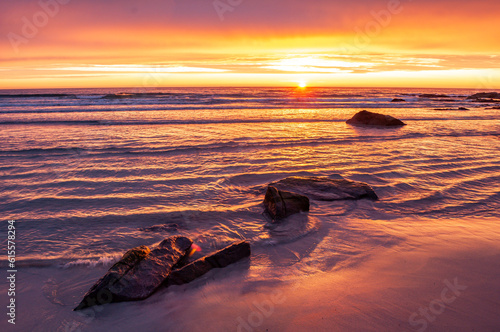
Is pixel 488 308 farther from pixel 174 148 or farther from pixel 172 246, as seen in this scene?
pixel 174 148

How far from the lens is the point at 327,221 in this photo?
5.95 m

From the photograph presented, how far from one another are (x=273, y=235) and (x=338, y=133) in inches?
508

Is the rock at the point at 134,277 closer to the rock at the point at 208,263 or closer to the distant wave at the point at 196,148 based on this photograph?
the rock at the point at 208,263

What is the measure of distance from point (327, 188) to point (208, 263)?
394 centimetres

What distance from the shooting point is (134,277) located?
12.4ft

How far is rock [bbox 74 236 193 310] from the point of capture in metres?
3.59

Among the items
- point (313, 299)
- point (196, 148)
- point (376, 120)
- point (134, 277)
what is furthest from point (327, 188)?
point (376, 120)

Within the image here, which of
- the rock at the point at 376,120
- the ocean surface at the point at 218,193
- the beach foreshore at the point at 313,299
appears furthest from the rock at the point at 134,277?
the rock at the point at 376,120

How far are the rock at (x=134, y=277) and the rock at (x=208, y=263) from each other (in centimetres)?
14

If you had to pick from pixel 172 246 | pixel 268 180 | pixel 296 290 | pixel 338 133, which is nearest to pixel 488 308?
pixel 296 290

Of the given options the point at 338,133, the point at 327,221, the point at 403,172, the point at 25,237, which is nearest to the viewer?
the point at 25,237

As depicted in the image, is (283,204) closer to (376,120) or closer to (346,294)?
(346,294)

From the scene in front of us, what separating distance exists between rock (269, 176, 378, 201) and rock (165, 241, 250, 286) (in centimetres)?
283

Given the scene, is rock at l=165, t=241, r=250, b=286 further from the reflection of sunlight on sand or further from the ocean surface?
the ocean surface
